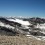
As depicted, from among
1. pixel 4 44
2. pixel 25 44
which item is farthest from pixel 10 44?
pixel 25 44

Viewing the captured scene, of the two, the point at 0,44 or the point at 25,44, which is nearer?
the point at 0,44

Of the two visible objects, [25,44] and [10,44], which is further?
[25,44]

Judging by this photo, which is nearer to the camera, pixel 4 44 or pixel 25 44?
pixel 4 44

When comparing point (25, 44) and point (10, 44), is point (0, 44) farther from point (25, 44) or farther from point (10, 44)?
point (25, 44)

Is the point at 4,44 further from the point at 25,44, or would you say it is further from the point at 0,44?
the point at 25,44

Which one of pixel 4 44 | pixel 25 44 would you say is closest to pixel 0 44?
pixel 4 44

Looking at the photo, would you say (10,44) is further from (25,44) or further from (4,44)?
(25,44)
